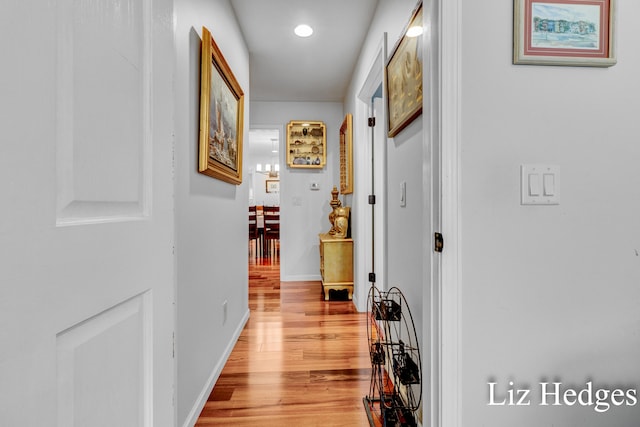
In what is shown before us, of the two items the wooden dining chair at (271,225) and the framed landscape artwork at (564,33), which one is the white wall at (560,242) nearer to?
the framed landscape artwork at (564,33)

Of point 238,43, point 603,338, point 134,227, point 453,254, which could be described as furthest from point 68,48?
point 238,43

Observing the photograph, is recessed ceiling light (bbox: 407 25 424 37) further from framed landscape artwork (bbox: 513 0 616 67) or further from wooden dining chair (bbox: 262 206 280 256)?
wooden dining chair (bbox: 262 206 280 256)

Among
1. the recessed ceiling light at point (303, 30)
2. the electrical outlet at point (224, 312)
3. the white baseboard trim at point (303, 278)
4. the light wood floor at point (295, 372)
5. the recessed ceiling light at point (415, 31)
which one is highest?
the recessed ceiling light at point (303, 30)

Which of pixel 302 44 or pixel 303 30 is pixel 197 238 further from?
pixel 302 44

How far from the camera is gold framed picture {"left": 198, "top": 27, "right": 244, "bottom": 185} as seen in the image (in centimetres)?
160

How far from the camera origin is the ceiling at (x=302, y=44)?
2.38m

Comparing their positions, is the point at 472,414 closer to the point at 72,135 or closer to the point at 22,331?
the point at 22,331

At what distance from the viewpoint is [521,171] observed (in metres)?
0.95

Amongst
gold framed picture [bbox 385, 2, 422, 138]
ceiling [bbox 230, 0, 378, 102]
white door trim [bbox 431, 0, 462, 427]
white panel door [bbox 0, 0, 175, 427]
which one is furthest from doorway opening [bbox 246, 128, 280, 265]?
white panel door [bbox 0, 0, 175, 427]

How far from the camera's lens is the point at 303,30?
8.80 feet

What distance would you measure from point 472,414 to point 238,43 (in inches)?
108

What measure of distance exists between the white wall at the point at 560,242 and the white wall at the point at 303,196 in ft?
11.5

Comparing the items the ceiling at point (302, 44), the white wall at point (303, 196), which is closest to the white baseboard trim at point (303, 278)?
the white wall at point (303, 196)

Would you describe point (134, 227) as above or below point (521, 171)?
below
